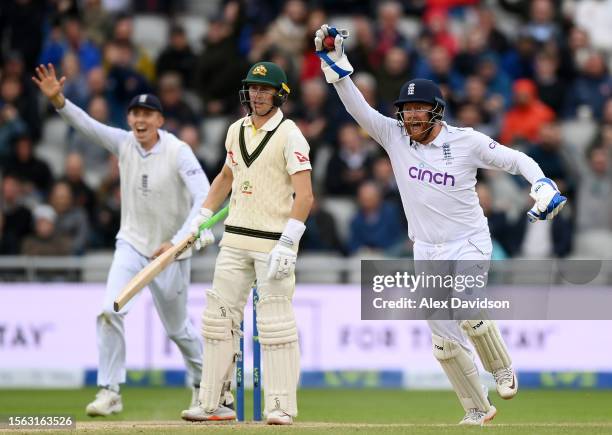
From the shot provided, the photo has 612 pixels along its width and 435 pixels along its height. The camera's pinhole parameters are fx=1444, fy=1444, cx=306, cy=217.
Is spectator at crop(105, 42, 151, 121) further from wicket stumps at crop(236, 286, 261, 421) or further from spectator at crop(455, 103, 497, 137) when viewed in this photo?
wicket stumps at crop(236, 286, 261, 421)

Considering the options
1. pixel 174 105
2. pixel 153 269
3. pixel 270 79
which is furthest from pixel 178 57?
pixel 270 79

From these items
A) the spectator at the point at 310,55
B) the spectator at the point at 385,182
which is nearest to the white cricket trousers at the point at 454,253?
the spectator at the point at 385,182

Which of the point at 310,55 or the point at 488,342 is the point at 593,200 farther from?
the point at 488,342

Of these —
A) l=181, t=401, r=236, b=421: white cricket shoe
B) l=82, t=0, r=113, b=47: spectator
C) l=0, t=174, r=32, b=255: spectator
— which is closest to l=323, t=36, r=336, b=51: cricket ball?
l=181, t=401, r=236, b=421: white cricket shoe

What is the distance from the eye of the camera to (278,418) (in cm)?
1025

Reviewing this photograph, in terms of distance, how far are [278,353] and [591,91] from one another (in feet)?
33.2

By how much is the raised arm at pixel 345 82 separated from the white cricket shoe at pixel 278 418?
221 cm

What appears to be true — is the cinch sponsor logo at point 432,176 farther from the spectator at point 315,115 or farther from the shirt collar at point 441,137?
the spectator at point 315,115

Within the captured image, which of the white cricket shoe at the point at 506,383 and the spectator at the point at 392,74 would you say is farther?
the spectator at the point at 392,74

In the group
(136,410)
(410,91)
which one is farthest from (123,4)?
(410,91)

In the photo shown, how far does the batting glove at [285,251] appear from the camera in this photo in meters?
10.1

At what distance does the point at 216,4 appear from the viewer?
71.3 feet

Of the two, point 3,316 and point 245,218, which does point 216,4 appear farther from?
point 245,218

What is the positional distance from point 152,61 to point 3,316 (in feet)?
16.5
